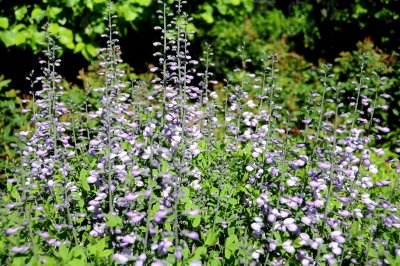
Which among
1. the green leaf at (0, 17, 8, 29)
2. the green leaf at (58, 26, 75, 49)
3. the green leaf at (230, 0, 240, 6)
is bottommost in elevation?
the green leaf at (58, 26, 75, 49)

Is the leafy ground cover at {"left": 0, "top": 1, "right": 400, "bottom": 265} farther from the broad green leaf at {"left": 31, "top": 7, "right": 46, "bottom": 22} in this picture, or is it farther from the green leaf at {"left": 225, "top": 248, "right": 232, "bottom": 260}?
the broad green leaf at {"left": 31, "top": 7, "right": 46, "bottom": 22}

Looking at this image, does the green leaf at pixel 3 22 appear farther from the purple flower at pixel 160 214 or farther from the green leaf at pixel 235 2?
the purple flower at pixel 160 214

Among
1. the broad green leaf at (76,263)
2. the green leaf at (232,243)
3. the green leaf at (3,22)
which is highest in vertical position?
the green leaf at (3,22)

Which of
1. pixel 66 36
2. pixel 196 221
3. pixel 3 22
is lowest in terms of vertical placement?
pixel 196 221

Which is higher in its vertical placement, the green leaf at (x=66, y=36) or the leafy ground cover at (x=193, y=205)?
the green leaf at (x=66, y=36)

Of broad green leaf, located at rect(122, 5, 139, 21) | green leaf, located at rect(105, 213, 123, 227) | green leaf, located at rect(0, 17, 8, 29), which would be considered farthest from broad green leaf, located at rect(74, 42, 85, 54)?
green leaf, located at rect(105, 213, 123, 227)

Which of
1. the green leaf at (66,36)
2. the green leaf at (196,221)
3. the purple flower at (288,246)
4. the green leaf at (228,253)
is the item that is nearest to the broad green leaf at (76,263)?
the green leaf at (196,221)

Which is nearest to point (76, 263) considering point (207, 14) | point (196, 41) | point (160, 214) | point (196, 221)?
point (160, 214)

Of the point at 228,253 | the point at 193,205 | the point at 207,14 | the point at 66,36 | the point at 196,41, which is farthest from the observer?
the point at 196,41

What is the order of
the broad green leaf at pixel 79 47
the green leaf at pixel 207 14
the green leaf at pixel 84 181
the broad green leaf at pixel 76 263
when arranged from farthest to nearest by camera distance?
1. the green leaf at pixel 207 14
2. the broad green leaf at pixel 79 47
3. the green leaf at pixel 84 181
4. the broad green leaf at pixel 76 263

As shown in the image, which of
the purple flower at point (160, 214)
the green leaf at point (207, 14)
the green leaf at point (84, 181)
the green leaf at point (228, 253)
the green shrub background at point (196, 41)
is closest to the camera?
the purple flower at point (160, 214)

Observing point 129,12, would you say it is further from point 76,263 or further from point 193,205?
point 76,263

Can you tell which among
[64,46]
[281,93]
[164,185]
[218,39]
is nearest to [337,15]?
[218,39]

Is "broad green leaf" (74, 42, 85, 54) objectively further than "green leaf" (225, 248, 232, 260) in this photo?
Yes
